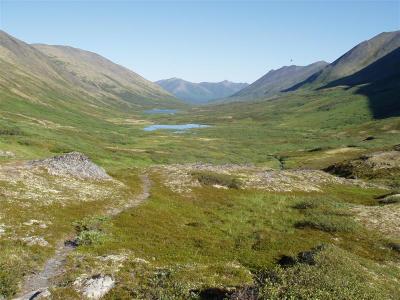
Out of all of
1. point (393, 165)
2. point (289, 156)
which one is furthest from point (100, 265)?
point (289, 156)

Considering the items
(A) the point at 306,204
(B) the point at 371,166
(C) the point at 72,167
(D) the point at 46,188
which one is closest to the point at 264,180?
(A) the point at 306,204

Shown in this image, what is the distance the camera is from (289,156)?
Answer: 173875 millimetres

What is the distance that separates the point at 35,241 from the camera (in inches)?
1358

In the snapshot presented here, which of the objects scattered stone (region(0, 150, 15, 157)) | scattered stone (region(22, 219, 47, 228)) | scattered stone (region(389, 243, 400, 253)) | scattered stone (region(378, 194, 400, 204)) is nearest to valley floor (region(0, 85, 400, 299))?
scattered stone (region(22, 219, 47, 228))

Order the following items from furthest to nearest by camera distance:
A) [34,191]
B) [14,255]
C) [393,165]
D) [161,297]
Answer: [393,165]
[34,191]
[14,255]
[161,297]

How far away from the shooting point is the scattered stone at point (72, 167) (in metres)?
63.0

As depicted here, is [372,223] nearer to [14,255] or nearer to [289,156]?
[14,255]

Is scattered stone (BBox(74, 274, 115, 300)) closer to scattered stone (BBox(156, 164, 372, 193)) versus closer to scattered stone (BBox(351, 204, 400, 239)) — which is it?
scattered stone (BBox(351, 204, 400, 239))

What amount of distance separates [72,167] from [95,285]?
42322mm

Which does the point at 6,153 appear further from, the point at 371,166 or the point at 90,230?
the point at 371,166

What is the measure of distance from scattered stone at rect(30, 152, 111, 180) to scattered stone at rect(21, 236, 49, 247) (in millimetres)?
26861

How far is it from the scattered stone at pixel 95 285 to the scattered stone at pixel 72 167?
37.5m

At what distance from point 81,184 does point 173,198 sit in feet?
42.8

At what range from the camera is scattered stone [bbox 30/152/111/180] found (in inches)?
2482
